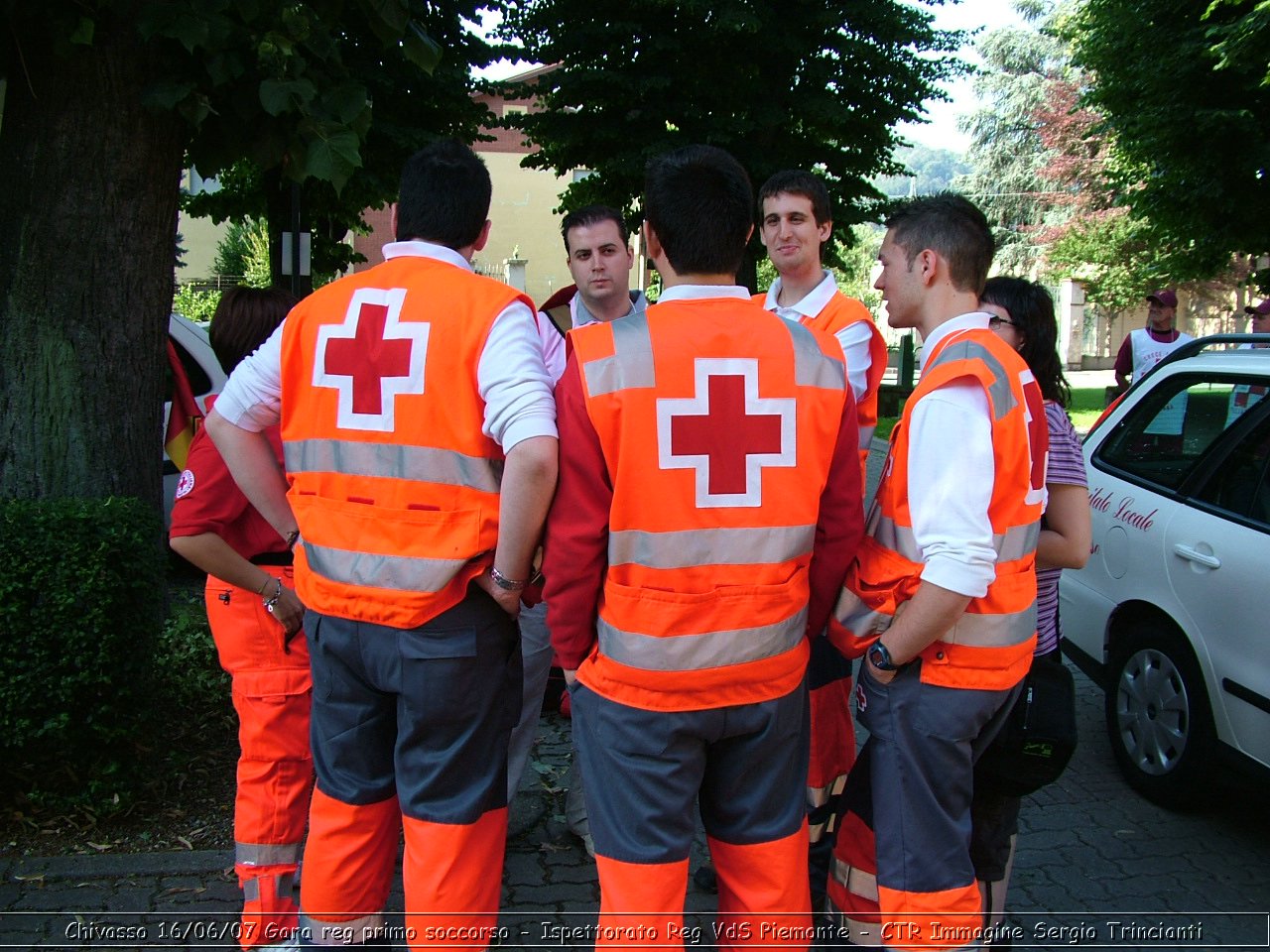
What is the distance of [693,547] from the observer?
239 centimetres

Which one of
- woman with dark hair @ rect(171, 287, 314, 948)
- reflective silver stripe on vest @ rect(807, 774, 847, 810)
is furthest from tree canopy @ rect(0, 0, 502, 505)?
reflective silver stripe on vest @ rect(807, 774, 847, 810)

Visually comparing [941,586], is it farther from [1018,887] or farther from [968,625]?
[1018,887]

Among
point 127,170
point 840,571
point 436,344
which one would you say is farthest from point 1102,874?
point 127,170

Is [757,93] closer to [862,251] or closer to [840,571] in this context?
[840,571]

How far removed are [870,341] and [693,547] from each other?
145 cm

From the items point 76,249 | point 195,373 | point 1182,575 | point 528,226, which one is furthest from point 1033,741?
point 528,226

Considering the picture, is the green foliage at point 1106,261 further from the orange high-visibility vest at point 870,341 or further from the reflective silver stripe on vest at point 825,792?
the reflective silver stripe on vest at point 825,792

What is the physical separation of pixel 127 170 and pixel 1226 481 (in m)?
4.45

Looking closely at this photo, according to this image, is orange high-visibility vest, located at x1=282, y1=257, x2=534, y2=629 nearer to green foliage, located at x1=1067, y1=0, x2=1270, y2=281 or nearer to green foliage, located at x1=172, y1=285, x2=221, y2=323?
green foliage, located at x1=1067, y1=0, x2=1270, y2=281

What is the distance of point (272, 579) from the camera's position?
3166mm

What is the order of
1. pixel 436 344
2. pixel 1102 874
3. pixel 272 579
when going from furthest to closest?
pixel 1102 874, pixel 272 579, pixel 436 344

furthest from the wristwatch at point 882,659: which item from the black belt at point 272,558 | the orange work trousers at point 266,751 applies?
the black belt at point 272,558

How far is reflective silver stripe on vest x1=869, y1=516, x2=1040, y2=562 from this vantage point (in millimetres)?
2619

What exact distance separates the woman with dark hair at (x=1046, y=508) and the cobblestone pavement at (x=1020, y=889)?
1.99 feet
